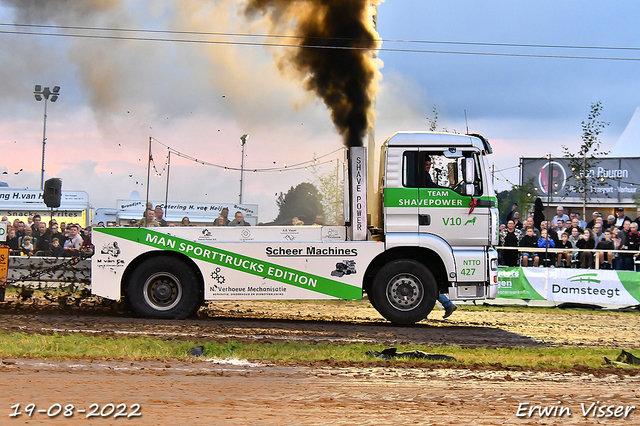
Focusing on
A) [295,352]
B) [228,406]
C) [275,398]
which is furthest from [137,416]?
[295,352]

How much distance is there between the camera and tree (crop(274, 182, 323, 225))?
1306cm

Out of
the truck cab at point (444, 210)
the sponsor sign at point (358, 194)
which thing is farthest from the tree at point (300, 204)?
the truck cab at point (444, 210)

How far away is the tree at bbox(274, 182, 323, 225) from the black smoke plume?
1276mm

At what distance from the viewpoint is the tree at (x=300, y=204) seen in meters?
13.1

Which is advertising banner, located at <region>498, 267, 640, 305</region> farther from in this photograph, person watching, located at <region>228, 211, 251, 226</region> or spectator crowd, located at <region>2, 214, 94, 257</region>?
spectator crowd, located at <region>2, 214, 94, 257</region>

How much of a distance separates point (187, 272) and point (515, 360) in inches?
234

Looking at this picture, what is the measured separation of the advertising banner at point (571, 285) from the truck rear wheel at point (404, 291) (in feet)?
20.5

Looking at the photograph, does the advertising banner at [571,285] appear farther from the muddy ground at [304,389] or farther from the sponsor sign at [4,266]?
the sponsor sign at [4,266]

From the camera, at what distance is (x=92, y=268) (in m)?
12.7

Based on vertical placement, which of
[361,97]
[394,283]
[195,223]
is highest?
[361,97]

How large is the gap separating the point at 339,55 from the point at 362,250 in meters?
4.18

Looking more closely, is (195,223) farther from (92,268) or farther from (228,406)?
(228,406)

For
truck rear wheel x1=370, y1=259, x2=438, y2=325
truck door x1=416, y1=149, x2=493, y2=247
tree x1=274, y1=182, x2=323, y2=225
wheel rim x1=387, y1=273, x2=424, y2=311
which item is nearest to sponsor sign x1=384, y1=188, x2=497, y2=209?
truck door x1=416, y1=149, x2=493, y2=247

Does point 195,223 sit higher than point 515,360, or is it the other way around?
point 195,223
